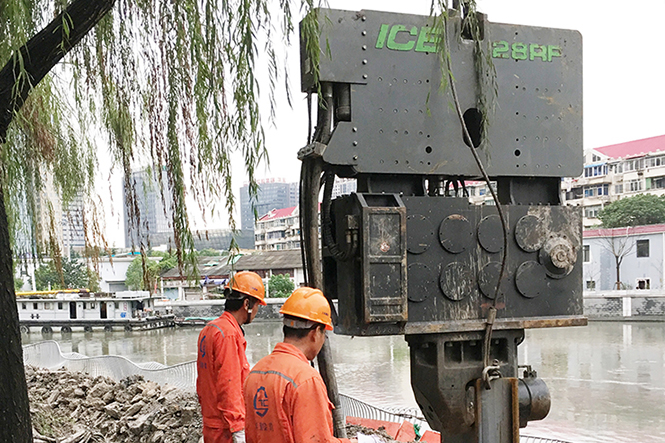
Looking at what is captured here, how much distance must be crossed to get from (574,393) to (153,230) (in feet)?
51.0

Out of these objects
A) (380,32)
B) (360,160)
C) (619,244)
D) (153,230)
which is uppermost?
(380,32)

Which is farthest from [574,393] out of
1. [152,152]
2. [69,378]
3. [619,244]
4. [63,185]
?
[619,244]

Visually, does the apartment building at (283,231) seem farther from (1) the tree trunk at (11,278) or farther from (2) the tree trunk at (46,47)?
(2) the tree trunk at (46,47)

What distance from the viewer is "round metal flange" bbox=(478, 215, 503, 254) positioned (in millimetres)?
3525

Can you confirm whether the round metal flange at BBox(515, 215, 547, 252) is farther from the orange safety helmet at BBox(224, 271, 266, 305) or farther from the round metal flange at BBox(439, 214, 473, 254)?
the orange safety helmet at BBox(224, 271, 266, 305)

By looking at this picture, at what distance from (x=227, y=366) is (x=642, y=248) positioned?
125ft

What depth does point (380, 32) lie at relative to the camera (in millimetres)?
3371

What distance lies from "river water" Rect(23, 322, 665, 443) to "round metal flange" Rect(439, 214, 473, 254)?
967 cm

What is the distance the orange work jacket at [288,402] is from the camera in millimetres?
2408

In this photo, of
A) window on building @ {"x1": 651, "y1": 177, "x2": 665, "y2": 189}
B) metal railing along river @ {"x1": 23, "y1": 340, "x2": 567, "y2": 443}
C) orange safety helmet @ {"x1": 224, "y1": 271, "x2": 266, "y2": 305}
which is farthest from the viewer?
window on building @ {"x1": 651, "y1": 177, "x2": 665, "y2": 189}

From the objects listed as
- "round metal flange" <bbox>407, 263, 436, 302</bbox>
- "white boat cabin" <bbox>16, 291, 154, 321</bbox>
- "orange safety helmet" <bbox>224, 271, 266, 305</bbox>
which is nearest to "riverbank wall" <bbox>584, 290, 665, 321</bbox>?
"white boat cabin" <bbox>16, 291, 154, 321</bbox>

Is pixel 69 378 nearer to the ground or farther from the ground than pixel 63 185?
nearer to the ground

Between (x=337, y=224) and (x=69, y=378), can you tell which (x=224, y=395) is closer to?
(x=337, y=224)

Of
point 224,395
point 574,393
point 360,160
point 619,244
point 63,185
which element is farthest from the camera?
point 619,244
